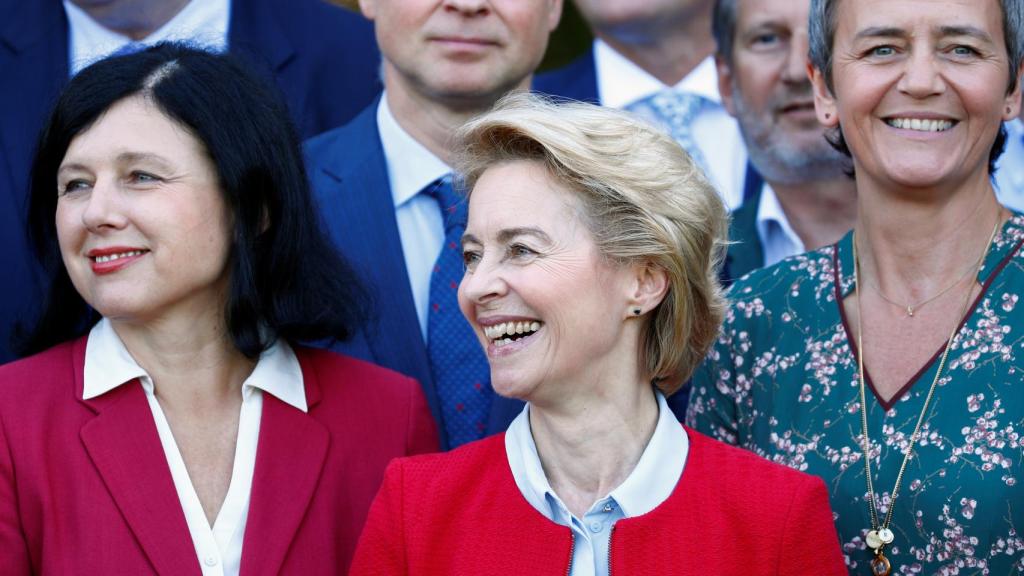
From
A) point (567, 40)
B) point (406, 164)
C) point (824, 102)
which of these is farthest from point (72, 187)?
point (567, 40)

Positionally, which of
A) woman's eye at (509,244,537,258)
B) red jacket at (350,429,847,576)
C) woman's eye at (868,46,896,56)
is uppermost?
woman's eye at (868,46,896,56)

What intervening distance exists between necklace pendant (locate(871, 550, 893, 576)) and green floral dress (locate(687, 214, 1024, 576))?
0.06 ft

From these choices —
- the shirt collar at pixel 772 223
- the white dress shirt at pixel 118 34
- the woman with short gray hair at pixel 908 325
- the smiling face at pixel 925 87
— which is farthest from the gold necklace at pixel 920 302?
the white dress shirt at pixel 118 34

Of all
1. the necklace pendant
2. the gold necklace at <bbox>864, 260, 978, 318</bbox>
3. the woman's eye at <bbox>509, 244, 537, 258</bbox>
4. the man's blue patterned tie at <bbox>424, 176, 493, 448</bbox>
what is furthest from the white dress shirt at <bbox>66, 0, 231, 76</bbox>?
the necklace pendant

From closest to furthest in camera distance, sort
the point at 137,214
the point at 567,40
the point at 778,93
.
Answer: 1. the point at 137,214
2. the point at 778,93
3. the point at 567,40

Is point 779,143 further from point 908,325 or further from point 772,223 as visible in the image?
point 908,325

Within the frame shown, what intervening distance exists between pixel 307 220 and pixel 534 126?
64 centimetres

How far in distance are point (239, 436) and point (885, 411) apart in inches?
53.4

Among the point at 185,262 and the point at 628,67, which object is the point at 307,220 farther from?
the point at 628,67

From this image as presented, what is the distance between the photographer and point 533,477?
9.30 feet

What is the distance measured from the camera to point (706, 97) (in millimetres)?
5031

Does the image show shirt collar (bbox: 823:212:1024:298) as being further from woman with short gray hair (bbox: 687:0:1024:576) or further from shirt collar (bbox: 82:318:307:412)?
shirt collar (bbox: 82:318:307:412)

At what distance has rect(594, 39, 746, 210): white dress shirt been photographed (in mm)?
4992

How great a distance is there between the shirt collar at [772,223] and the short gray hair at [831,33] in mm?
1212
